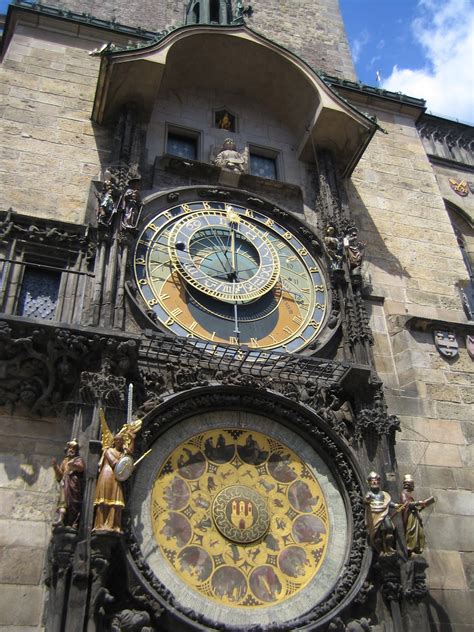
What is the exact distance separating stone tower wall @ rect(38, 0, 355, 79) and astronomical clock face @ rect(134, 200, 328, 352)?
5.87 m

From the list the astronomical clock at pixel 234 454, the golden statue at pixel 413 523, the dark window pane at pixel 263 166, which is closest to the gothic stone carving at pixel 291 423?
the astronomical clock at pixel 234 454

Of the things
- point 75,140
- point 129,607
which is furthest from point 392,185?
point 129,607

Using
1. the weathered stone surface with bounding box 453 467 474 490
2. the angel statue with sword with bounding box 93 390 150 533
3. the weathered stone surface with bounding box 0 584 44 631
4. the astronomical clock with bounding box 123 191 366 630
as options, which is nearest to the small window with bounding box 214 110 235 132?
the astronomical clock with bounding box 123 191 366 630

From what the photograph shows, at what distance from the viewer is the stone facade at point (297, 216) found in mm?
7258

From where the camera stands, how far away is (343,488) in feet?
25.6

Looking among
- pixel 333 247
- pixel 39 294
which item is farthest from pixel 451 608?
pixel 39 294

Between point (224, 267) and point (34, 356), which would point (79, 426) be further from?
point (224, 267)

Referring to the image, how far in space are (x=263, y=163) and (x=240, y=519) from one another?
610 centimetres

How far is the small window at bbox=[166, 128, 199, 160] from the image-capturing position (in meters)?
11.0

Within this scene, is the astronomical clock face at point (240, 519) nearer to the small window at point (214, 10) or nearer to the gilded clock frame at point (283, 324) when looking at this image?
the gilded clock frame at point (283, 324)

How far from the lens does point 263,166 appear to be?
37.6 ft

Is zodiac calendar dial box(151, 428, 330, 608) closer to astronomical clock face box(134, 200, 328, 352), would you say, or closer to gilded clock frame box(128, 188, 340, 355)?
gilded clock frame box(128, 188, 340, 355)

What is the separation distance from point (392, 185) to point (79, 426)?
288 inches

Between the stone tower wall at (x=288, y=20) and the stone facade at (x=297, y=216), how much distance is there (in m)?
0.16
